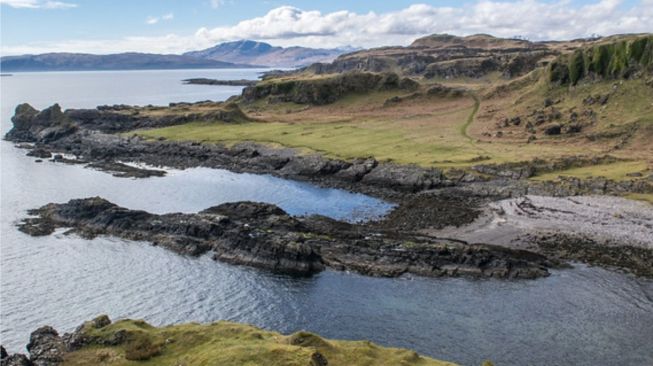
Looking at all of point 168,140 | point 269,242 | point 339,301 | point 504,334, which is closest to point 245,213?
point 269,242

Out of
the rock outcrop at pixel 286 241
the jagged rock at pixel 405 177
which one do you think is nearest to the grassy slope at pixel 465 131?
the jagged rock at pixel 405 177

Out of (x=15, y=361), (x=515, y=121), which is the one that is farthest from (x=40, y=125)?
(x=15, y=361)

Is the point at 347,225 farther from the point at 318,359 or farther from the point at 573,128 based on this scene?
the point at 573,128

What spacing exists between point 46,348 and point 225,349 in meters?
16.0

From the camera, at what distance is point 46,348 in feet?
139

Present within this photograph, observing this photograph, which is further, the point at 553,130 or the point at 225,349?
the point at 553,130

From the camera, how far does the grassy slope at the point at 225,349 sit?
34.4 m

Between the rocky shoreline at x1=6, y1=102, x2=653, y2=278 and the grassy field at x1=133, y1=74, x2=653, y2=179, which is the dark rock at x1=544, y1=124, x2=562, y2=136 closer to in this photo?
the grassy field at x1=133, y1=74, x2=653, y2=179

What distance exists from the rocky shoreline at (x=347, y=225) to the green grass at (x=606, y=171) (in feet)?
10.3

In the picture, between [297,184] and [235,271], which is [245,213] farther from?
[297,184]

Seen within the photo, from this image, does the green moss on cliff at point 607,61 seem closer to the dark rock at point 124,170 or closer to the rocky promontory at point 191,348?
the dark rock at point 124,170

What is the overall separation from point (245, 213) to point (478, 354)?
162 feet

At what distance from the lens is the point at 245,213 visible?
90.6 m

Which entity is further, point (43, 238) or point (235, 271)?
point (43, 238)
